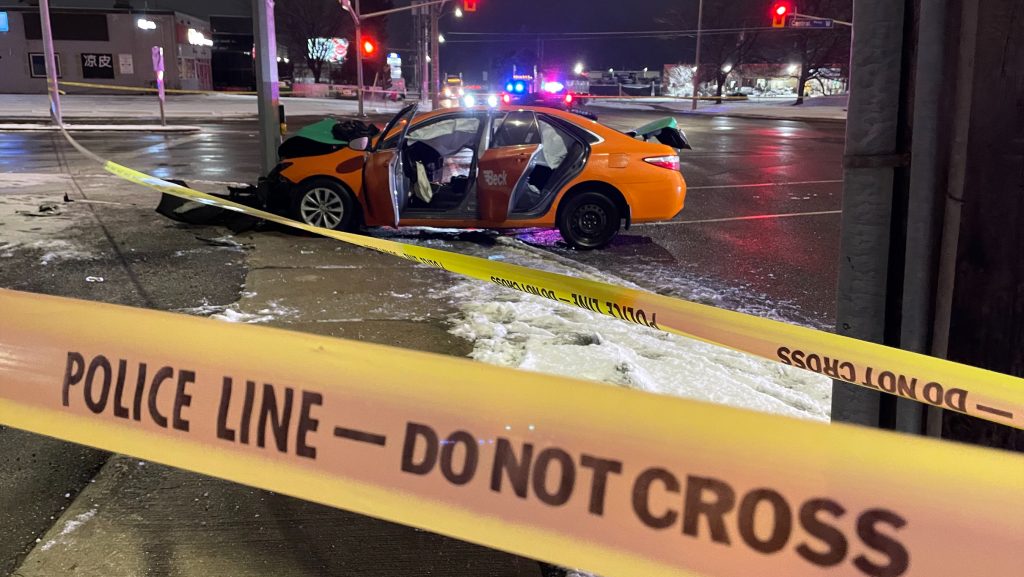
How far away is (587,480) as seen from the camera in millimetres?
1271

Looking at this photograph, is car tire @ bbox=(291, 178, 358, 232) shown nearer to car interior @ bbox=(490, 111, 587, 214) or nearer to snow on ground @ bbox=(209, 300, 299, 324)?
car interior @ bbox=(490, 111, 587, 214)

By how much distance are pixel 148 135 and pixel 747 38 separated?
55.4m

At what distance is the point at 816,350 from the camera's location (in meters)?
2.35

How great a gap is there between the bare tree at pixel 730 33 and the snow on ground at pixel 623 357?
209ft

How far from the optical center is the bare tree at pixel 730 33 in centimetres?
6525

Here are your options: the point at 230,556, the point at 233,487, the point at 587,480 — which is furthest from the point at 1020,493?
the point at 233,487

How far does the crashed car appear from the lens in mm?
8117

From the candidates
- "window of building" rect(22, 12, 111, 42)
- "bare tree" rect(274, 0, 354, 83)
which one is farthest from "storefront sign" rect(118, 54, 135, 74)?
"bare tree" rect(274, 0, 354, 83)

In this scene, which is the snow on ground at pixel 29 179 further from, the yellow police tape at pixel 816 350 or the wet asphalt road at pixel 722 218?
the yellow police tape at pixel 816 350

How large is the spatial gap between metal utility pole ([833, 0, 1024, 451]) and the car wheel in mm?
5892

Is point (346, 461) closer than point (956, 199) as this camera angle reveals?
Yes

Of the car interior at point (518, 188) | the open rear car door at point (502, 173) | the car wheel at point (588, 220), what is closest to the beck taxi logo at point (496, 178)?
the open rear car door at point (502, 173)

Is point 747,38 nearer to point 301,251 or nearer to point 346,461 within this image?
point 301,251

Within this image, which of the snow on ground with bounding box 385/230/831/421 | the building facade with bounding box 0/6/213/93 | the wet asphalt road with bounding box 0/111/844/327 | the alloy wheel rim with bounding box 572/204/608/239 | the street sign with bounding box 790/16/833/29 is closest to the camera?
the snow on ground with bounding box 385/230/831/421
